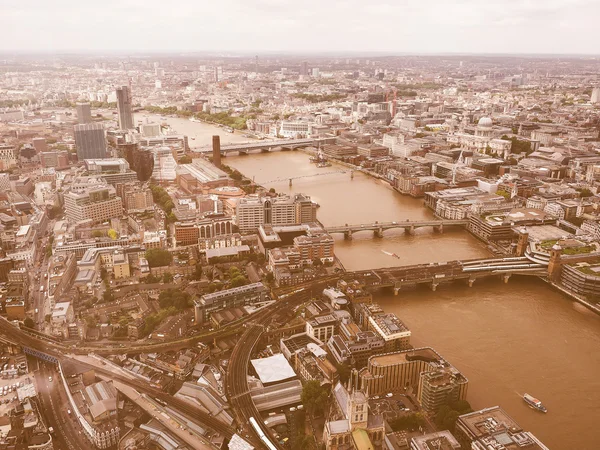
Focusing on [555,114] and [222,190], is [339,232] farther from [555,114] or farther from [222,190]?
[555,114]

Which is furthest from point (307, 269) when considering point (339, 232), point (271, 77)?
point (271, 77)

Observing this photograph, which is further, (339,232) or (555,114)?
(555,114)

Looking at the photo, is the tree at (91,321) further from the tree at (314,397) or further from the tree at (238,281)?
the tree at (314,397)

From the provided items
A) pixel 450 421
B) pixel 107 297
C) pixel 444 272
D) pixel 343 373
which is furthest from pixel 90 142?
pixel 450 421

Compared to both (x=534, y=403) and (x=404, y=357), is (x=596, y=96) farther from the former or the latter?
(x=404, y=357)

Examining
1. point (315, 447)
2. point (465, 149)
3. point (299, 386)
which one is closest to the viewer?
point (315, 447)

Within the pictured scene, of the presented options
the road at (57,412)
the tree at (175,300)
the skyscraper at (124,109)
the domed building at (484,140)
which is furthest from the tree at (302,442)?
the skyscraper at (124,109)

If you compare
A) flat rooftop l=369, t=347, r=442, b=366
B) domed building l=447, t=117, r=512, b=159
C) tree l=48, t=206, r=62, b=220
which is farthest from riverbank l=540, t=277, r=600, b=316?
domed building l=447, t=117, r=512, b=159
